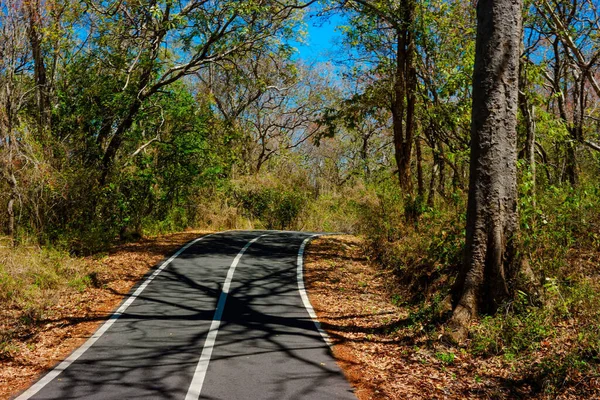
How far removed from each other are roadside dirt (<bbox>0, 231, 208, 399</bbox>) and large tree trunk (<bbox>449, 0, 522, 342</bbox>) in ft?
20.5

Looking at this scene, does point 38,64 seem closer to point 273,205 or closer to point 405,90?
point 405,90

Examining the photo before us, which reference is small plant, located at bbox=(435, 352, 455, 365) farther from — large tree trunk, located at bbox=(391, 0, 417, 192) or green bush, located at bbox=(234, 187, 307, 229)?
green bush, located at bbox=(234, 187, 307, 229)

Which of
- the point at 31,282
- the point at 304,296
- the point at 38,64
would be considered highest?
the point at 38,64

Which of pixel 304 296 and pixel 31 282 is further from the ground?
pixel 31 282

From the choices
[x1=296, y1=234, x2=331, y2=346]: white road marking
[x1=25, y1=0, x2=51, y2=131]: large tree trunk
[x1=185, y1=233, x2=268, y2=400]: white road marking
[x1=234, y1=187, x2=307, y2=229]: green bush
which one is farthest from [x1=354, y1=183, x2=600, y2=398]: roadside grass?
[x1=234, y1=187, x2=307, y2=229]: green bush

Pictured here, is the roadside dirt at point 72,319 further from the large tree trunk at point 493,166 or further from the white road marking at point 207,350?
the large tree trunk at point 493,166

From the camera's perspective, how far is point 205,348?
7.59 m

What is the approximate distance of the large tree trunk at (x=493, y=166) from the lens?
766cm

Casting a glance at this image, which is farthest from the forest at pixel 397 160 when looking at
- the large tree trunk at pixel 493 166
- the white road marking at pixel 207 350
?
the white road marking at pixel 207 350

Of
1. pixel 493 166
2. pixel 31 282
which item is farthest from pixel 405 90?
pixel 31 282

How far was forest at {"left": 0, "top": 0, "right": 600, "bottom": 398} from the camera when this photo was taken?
7641mm

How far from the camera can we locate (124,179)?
65.2 feet

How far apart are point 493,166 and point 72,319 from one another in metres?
8.24

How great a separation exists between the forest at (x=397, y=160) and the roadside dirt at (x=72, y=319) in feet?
0.96
